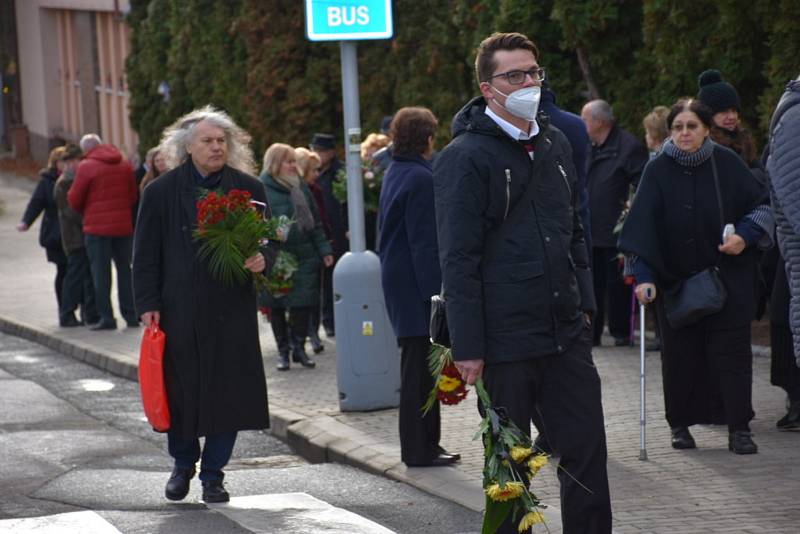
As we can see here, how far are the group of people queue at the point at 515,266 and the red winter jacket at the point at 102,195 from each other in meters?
7.71

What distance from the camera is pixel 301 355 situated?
513 inches

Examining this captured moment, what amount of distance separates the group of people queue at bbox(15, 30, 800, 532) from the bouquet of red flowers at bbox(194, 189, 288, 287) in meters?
0.08

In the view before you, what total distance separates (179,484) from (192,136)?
173 centimetres

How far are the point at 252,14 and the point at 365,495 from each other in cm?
1462

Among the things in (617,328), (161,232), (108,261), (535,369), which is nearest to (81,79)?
(108,261)

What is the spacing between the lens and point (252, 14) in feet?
72.5

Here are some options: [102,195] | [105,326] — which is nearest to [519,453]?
[102,195]

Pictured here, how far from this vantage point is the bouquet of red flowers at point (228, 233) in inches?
316

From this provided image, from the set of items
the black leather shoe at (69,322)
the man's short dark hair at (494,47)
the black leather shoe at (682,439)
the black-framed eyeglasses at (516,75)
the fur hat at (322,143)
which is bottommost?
the black leather shoe at (69,322)

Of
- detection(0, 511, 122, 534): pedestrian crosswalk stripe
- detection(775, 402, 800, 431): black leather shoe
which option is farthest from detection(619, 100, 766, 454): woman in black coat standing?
detection(0, 511, 122, 534): pedestrian crosswalk stripe

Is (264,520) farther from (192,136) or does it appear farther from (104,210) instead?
(104,210)

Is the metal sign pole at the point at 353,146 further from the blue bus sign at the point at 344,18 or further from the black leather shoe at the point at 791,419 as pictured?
the black leather shoe at the point at 791,419

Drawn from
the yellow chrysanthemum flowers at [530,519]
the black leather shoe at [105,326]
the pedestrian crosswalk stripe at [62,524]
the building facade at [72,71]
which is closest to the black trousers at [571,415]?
the yellow chrysanthemum flowers at [530,519]

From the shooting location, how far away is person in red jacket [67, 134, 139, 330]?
16.1 meters
